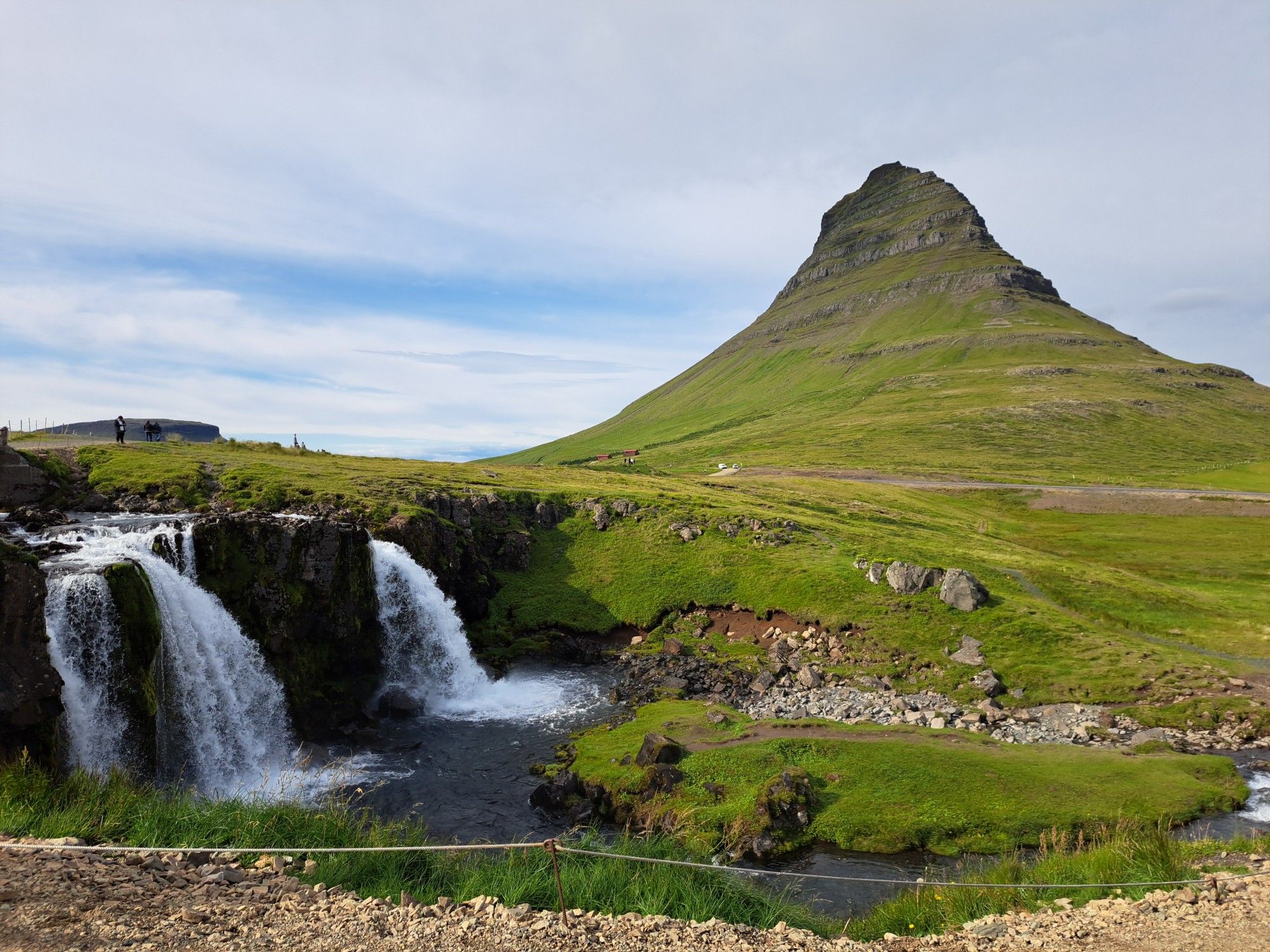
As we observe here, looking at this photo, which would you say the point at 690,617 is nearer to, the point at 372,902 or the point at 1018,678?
the point at 1018,678

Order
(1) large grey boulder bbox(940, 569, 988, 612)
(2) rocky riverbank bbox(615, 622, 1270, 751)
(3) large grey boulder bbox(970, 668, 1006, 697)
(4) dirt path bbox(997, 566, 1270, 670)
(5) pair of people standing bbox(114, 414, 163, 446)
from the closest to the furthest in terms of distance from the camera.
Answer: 1. (2) rocky riverbank bbox(615, 622, 1270, 751)
2. (3) large grey boulder bbox(970, 668, 1006, 697)
3. (4) dirt path bbox(997, 566, 1270, 670)
4. (1) large grey boulder bbox(940, 569, 988, 612)
5. (5) pair of people standing bbox(114, 414, 163, 446)

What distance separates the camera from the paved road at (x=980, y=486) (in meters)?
104

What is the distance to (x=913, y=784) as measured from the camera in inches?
994

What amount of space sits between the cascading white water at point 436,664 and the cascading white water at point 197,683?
8176 millimetres

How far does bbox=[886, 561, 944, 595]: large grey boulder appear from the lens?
45281 millimetres

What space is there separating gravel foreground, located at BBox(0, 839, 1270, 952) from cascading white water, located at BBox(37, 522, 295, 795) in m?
15.9

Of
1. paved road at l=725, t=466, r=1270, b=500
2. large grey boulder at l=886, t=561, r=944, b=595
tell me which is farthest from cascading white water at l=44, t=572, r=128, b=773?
paved road at l=725, t=466, r=1270, b=500

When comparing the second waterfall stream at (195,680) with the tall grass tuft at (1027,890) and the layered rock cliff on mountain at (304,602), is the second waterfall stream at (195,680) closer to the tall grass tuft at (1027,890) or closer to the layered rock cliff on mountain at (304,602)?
the layered rock cliff on mountain at (304,602)

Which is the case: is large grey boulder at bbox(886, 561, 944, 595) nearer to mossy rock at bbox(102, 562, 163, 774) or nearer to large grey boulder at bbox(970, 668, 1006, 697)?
large grey boulder at bbox(970, 668, 1006, 697)

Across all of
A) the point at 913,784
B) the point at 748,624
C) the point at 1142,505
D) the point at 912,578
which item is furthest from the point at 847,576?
the point at 1142,505

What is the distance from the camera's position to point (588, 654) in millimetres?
44969

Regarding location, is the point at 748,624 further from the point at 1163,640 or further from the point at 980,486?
the point at 980,486

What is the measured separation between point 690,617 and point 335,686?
77.2 feet

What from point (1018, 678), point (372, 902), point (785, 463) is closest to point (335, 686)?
point (372, 902)
